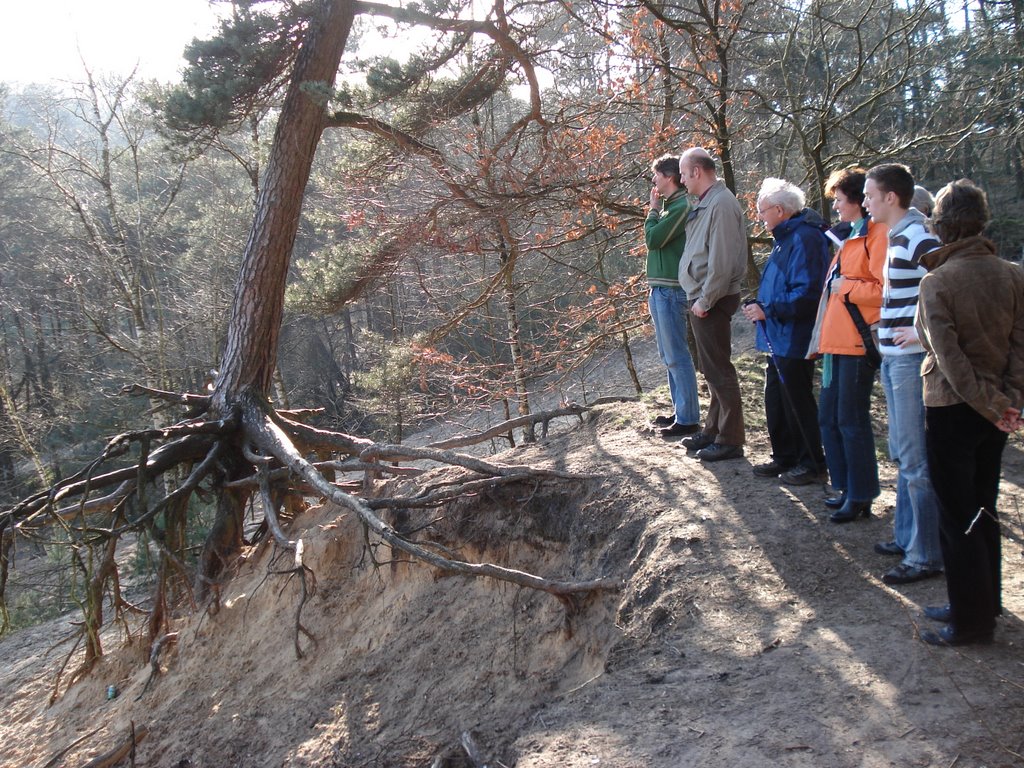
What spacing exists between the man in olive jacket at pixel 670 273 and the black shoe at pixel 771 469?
83cm

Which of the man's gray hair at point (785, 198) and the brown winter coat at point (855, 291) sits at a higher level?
the man's gray hair at point (785, 198)

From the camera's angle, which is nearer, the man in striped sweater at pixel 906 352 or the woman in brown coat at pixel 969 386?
the woman in brown coat at pixel 969 386

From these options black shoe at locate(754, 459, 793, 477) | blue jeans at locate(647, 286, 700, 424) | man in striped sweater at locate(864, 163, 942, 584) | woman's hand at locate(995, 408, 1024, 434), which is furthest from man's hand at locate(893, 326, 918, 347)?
blue jeans at locate(647, 286, 700, 424)

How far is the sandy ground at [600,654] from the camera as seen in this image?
2.61 meters

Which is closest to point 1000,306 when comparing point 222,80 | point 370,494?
point 370,494

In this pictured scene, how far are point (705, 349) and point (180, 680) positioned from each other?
189 inches

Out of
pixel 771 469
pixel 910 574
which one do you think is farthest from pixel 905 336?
pixel 771 469

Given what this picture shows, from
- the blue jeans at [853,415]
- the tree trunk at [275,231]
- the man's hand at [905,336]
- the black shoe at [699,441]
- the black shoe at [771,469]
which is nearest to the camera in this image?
the man's hand at [905,336]

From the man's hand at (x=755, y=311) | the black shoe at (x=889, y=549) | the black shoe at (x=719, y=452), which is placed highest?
the man's hand at (x=755, y=311)

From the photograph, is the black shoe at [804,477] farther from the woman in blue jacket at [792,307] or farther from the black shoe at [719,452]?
the black shoe at [719,452]

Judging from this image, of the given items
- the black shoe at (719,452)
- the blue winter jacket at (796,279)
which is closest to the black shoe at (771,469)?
the black shoe at (719,452)

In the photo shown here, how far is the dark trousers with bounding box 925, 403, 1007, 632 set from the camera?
2.80 meters

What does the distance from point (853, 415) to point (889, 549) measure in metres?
0.71

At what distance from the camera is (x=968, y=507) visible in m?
2.84
